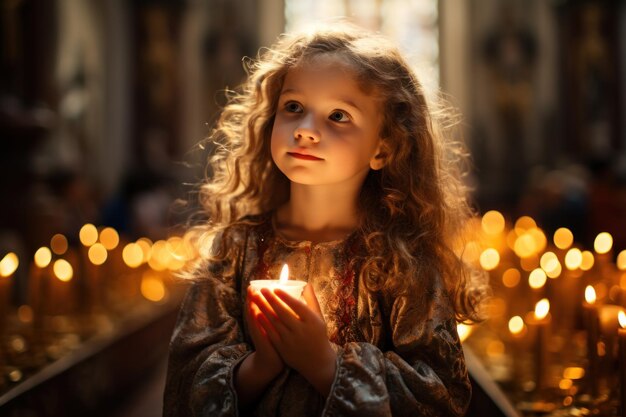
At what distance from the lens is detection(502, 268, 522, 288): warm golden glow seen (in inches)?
165

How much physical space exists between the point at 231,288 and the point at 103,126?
11.7 m

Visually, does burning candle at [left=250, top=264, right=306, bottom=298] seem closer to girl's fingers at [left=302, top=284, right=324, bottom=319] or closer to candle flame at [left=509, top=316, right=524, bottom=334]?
girl's fingers at [left=302, top=284, right=324, bottom=319]

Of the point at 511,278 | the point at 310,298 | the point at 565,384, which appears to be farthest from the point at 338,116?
the point at 511,278

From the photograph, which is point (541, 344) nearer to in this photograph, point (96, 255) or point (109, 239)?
point (96, 255)

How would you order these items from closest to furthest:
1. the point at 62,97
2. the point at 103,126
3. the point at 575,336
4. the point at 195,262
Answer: the point at 195,262 < the point at 575,336 < the point at 62,97 < the point at 103,126

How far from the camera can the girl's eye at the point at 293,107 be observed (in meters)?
2.08

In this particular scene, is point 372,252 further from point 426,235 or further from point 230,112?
point 230,112

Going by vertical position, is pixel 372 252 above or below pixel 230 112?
below

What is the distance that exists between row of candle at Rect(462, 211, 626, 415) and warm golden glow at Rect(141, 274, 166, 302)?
2.27m

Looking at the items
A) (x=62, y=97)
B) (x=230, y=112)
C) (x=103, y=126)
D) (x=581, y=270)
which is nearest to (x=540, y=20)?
(x=103, y=126)

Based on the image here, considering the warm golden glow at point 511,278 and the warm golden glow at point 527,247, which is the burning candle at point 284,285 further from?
the warm golden glow at point 527,247

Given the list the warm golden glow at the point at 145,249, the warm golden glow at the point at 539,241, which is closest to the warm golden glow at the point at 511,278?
the warm golden glow at the point at 539,241

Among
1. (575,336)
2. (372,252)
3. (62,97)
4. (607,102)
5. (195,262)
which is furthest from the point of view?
(607,102)

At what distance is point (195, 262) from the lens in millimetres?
2248
